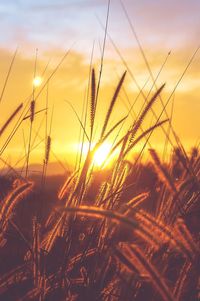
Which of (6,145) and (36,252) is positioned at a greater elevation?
(6,145)

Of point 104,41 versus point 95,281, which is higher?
point 104,41

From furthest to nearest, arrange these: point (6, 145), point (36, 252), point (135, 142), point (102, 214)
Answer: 1. point (6, 145)
2. point (135, 142)
3. point (36, 252)
4. point (102, 214)

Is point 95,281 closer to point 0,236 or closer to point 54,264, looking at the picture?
point 0,236

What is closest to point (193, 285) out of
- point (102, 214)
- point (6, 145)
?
point (102, 214)

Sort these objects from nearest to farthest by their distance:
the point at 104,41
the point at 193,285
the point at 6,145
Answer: the point at 193,285 < the point at 104,41 < the point at 6,145

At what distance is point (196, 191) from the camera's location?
2.00 metres

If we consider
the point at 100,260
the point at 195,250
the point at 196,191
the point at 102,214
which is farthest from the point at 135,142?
the point at 102,214

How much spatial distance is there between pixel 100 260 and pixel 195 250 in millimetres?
816

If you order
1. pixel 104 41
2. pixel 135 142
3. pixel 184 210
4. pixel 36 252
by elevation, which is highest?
pixel 104 41

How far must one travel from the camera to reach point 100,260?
2029 millimetres

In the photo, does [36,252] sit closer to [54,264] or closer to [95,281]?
[95,281]

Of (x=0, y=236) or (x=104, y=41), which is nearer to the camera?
(x=0, y=236)

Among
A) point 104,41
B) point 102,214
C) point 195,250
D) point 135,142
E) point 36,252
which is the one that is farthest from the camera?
point 104,41

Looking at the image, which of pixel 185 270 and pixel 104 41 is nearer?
pixel 185 270
